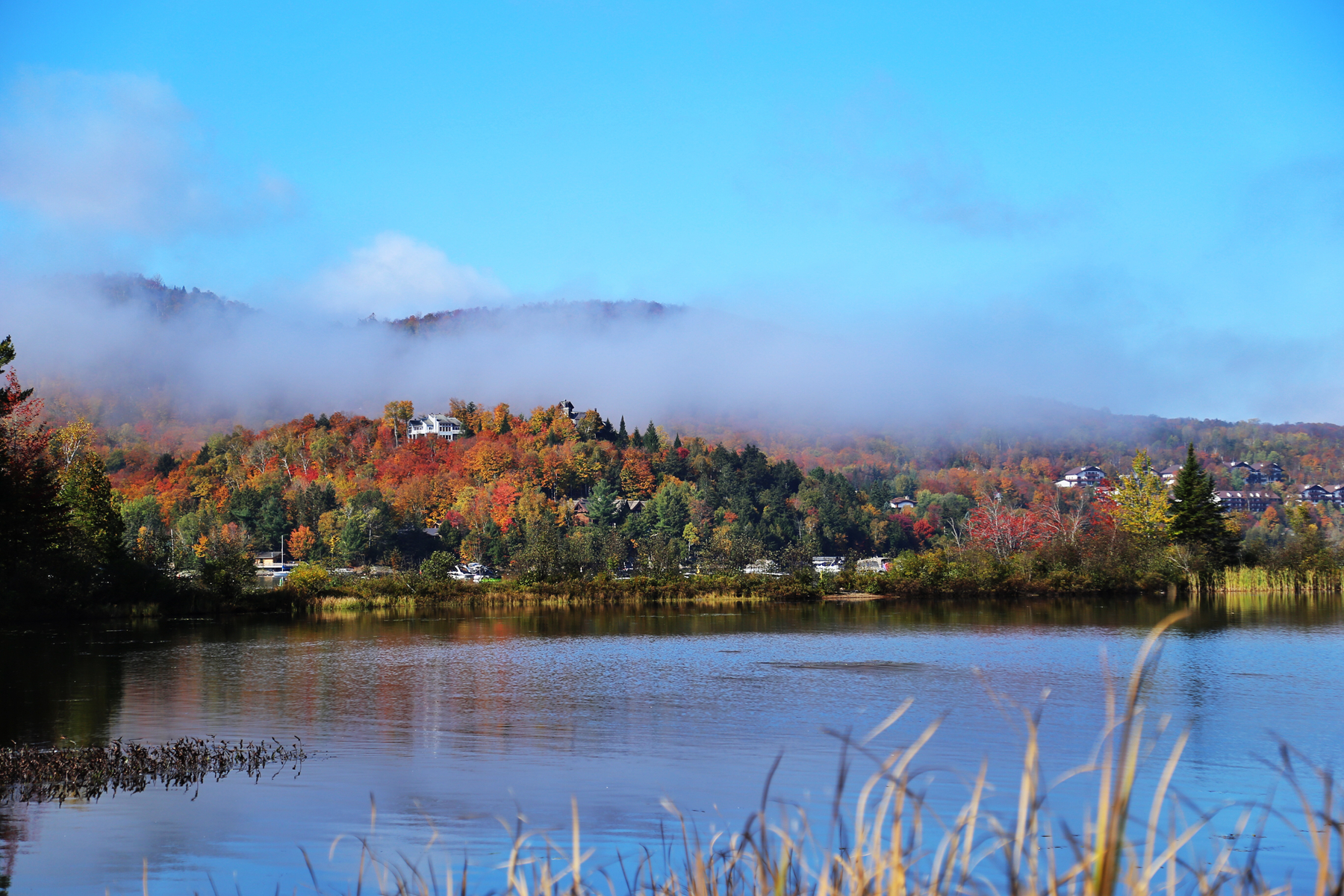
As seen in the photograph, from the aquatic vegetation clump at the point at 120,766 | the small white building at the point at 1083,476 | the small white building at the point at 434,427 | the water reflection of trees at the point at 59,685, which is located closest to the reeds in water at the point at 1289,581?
the water reflection of trees at the point at 59,685

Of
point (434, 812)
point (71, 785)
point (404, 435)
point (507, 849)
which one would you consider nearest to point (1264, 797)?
point (507, 849)

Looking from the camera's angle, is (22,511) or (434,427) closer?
(22,511)

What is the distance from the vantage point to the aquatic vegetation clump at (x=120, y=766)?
11.6 metres

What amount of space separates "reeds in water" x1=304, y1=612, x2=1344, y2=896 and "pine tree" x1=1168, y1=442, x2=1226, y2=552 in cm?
4532

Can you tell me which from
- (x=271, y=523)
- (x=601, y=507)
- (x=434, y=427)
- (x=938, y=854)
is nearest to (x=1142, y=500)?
(x=601, y=507)

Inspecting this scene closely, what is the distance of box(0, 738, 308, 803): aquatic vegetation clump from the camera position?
1157cm

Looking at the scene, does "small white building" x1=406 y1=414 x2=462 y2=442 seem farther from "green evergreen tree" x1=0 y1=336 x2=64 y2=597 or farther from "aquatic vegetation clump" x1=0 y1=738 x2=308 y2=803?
"aquatic vegetation clump" x1=0 y1=738 x2=308 y2=803

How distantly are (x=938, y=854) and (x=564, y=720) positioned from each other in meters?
12.1

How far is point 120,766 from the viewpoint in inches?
488

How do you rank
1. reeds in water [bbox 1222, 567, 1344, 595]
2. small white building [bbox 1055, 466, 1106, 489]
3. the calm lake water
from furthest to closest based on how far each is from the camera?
small white building [bbox 1055, 466, 1106, 489]
reeds in water [bbox 1222, 567, 1344, 595]
the calm lake water

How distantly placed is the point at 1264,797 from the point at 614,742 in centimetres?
787

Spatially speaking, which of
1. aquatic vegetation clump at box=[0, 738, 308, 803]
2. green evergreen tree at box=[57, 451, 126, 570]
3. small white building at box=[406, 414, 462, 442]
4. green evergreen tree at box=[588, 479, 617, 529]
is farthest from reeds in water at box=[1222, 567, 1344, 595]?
small white building at box=[406, 414, 462, 442]

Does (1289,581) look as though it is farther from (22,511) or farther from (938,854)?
(938,854)

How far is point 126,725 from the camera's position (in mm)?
16312
